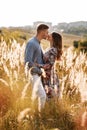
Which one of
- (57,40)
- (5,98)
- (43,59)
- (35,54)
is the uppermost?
(57,40)

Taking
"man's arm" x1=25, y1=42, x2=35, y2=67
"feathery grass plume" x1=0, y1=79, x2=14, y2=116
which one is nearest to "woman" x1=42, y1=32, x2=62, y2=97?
"man's arm" x1=25, y1=42, x2=35, y2=67

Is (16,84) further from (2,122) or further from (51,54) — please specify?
(2,122)

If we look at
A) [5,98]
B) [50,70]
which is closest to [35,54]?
[50,70]

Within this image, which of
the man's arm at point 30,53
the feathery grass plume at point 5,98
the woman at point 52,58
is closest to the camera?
the feathery grass plume at point 5,98

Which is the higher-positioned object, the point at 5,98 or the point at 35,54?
the point at 35,54

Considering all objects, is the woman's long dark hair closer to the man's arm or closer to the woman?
the woman

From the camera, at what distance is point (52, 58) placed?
5941 millimetres

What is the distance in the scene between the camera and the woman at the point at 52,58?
233 inches

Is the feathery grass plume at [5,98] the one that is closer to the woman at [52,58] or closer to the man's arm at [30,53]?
the man's arm at [30,53]

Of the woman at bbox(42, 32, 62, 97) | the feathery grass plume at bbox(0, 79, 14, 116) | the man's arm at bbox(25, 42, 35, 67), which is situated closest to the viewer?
the feathery grass plume at bbox(0, 79, 14, 116)

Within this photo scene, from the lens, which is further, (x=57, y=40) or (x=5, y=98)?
(x=57, y=40)

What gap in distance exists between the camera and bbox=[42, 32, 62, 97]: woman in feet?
19.4

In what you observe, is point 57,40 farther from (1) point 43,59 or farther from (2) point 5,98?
(2) point 5,98

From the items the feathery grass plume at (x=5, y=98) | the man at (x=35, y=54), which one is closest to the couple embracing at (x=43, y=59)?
the man at (x=35, y=54)
